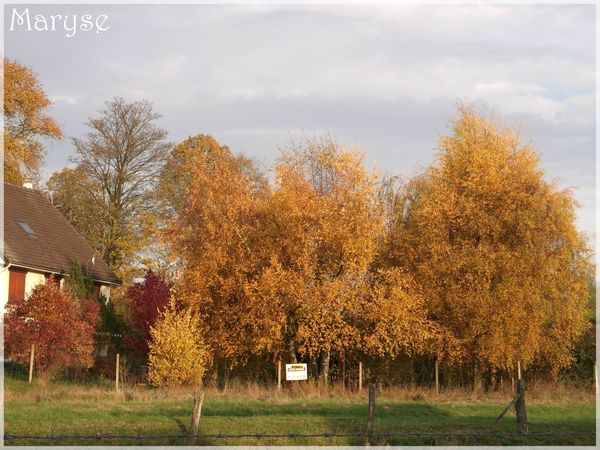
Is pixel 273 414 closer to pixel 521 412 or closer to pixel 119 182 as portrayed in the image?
pixel 521 412

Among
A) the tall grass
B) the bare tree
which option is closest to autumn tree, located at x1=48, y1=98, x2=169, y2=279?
the bare tree

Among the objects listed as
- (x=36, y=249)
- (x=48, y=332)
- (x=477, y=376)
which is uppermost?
(x=36, y=249)

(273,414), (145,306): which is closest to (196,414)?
(273,414)

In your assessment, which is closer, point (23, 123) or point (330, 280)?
point (330, 280)

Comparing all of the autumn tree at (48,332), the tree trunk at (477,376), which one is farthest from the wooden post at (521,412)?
the autumn tree at (48,332)

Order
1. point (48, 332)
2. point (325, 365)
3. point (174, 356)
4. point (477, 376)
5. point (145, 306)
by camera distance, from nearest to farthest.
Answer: point (174, 356) < point (48, 332) < point (325, 365) < point (477, 376) < point (145, 306)

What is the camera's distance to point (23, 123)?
44875mm

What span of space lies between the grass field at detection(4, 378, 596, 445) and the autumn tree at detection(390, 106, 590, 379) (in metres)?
3.23

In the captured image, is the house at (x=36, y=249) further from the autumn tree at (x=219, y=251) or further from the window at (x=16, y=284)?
the autumn tree at (x=219, y=251)

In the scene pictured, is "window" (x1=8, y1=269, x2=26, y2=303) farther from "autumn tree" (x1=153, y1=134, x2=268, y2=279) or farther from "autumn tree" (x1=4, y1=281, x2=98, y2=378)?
"autumn tree" (x1=153, y1=134, x2=268, y2=279)

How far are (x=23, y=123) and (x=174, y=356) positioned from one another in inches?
867

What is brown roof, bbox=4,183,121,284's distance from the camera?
35.8m

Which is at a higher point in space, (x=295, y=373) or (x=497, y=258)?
(x=497, y=258)

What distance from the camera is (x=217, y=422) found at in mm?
18891
